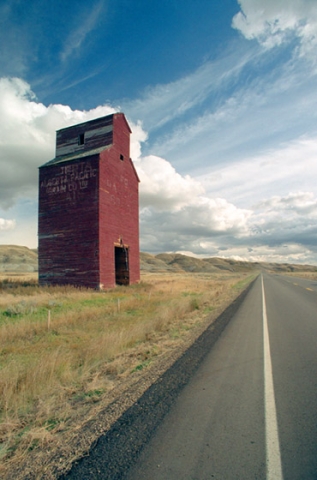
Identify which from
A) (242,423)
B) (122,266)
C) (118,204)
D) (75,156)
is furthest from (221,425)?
(75,156)

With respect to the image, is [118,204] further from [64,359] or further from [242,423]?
[242,423]

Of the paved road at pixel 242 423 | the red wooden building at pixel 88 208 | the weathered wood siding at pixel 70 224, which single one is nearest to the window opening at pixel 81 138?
the red wooden building at pixel 88 208

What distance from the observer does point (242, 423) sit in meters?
3.48

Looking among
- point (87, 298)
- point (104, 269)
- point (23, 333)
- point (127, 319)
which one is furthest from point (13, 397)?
point (104, 269)

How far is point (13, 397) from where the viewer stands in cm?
439

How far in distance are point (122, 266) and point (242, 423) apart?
21551 millimetres

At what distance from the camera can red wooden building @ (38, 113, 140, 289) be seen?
802 inches

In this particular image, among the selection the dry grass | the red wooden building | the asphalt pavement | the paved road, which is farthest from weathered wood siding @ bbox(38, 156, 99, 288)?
the asphalt pavement

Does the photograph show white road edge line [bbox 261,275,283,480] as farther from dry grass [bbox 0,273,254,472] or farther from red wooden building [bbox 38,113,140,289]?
red wooden building [bbox 38,113,140,289]

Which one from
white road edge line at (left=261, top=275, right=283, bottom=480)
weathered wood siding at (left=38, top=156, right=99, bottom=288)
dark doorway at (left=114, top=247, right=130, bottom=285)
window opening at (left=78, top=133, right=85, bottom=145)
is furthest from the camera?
window opening at (left=78, top=133, right=85, bottom=145)

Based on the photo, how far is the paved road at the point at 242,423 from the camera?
8.84ft

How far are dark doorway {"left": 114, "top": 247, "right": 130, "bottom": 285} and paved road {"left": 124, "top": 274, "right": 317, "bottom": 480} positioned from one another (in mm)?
18194

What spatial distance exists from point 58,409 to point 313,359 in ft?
16.4

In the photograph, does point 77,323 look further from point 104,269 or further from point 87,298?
point 104,269
